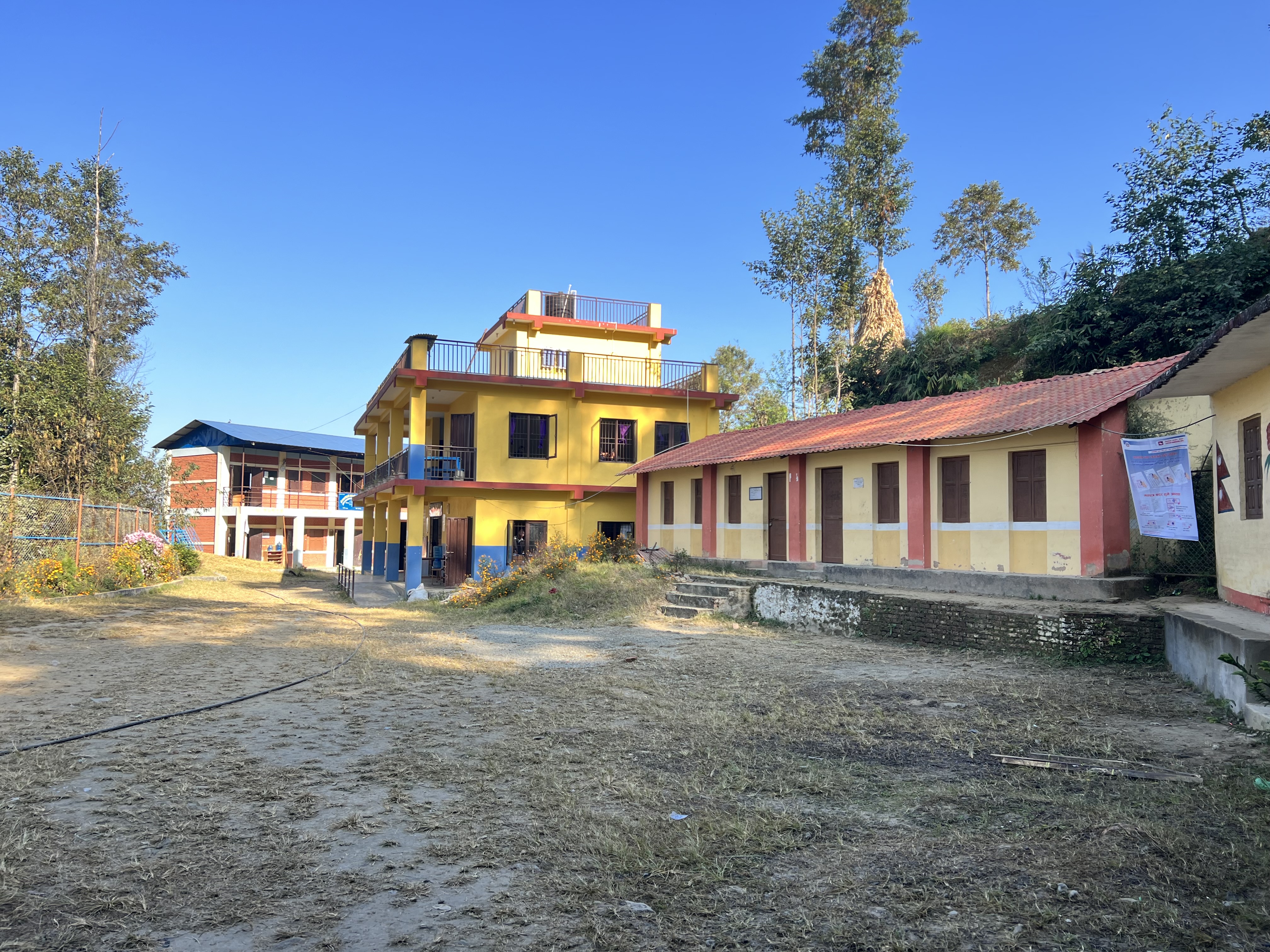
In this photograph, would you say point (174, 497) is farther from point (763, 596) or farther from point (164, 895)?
point (164, 895)

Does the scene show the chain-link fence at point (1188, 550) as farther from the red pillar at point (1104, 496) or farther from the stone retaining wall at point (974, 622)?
the stone retaining wall at point (974, 622)

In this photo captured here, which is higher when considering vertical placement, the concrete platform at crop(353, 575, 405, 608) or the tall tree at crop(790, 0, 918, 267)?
the tall tree at crop(790, 0, 918, 267)

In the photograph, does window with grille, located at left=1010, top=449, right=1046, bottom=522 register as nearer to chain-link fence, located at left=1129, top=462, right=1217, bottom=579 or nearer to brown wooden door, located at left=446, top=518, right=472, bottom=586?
chain-link fence, located at left=1129, top=462, right=1217, bottom=579

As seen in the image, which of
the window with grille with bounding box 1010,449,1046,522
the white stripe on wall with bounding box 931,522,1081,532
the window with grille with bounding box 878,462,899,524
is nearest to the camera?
the white stripe on wall with bounding box 931,522,1081,532

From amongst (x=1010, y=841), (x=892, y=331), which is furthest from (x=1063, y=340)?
(x=1010, y=841)

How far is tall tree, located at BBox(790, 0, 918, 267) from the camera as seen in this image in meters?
29.5

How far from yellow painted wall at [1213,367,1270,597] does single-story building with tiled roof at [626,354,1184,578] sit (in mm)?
1568

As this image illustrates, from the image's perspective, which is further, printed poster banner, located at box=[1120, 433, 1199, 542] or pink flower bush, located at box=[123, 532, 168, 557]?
pink flower bush, located at box=[123, 532, 168, 557]

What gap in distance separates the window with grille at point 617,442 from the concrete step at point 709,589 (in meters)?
8.65

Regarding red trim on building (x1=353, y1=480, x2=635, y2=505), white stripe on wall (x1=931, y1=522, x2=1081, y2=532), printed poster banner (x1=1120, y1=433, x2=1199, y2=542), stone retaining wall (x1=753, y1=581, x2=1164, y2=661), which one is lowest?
stone retaining wall (x1=753, y1=581, x2=1164, y2=661)

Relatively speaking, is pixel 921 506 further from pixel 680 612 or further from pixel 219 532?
pixel 219 532

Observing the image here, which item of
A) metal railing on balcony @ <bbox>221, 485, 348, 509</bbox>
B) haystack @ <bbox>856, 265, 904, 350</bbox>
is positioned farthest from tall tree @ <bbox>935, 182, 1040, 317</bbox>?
metal railing on balcony @ <bbox>221, 485, 348, 509</bbox>

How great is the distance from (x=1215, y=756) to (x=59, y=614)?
1628 centimetres

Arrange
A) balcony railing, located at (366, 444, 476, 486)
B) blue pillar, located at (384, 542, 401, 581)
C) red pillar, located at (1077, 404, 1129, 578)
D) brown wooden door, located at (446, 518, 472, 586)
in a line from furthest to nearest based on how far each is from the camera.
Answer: blue pillar, located at (384, 542, 401, 581) → brown wooden door, located at (446, 518, 472, 586) → balcony railing, located at (366, 444, 476, 486) → red pillar, located at (1077, 404, 1129, 578)
